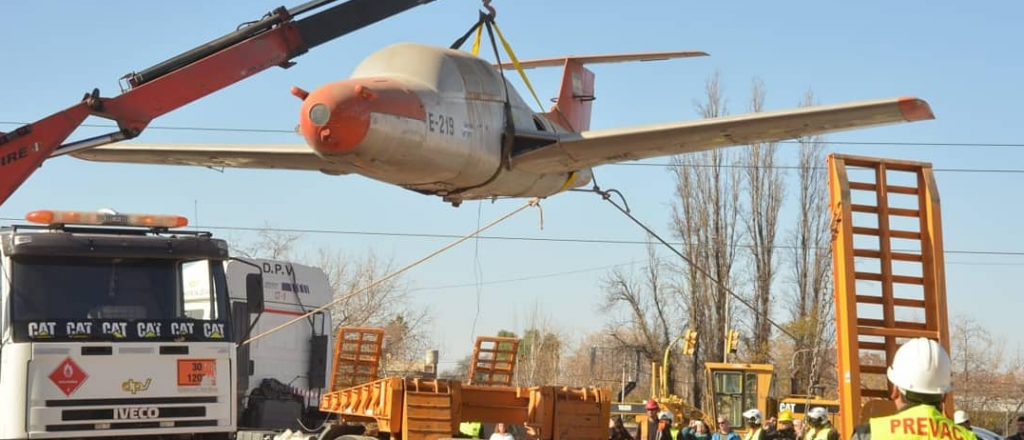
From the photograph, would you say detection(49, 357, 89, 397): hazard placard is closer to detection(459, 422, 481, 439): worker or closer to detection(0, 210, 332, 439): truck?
detection(0, 210, 332, 439): truck

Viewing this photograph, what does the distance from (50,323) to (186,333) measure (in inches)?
51.5

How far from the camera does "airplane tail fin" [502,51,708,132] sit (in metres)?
16.0

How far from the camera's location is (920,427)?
14.9 ft

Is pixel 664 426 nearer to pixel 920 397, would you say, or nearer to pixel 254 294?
pixel 254 294

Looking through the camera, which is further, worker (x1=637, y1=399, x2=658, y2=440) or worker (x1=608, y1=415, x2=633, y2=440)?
worker (x1=637, y1=399, x2=658, y2=440)

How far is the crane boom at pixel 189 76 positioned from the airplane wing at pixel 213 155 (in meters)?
0.47

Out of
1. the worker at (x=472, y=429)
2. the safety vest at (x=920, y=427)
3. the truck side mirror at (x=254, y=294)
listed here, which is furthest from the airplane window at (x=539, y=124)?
the safety vest at (x=920, y=427)

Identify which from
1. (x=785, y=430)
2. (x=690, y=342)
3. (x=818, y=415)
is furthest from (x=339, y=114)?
(x=690, y=342)

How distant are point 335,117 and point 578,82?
659 cm

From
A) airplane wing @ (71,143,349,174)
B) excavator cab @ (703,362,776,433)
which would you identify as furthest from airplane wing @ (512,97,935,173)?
excavator cab @ (703,362,776,433)

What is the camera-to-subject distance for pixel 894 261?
36.9 ft

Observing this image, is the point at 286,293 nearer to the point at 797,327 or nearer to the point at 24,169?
the point at 24,169

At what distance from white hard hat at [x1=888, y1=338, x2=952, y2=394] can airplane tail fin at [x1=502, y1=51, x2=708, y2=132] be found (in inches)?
432

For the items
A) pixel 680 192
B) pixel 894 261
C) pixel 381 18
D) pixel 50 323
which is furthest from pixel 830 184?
pixel 680 192
